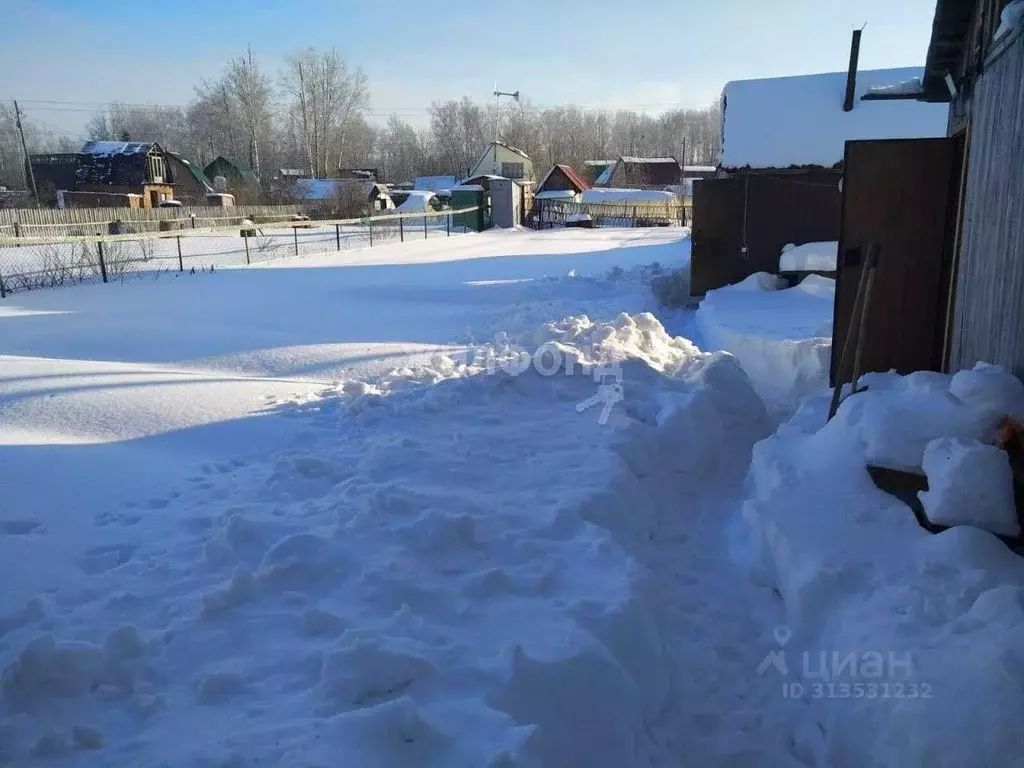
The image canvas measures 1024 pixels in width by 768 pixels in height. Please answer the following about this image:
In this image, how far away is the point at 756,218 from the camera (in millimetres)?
13789

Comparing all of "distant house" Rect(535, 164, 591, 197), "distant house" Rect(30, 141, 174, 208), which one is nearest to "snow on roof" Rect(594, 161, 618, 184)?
"distant house" Rect(535, 164, 591, 197)

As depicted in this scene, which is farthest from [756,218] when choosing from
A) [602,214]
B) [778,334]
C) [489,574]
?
[602,214]

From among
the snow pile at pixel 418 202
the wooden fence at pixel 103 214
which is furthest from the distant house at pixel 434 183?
the wooden fence at pixel 103 214

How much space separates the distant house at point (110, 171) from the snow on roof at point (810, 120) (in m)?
43.8

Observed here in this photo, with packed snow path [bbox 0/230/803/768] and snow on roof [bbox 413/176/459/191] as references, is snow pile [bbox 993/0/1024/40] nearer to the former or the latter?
packed snow path [bbox 0/230/803/768]

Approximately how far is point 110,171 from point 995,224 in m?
57.0

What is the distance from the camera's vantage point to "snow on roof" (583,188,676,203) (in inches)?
1922

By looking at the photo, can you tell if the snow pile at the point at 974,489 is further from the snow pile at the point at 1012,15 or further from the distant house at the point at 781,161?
the distant house at the point at 781,161

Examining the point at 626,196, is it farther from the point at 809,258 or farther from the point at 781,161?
the point at 809,258

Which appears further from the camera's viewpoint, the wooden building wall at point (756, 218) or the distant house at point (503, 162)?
the distant house at point (503, 162)

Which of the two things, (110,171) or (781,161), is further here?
(110,171)

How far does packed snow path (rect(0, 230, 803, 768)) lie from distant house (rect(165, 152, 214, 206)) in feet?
182

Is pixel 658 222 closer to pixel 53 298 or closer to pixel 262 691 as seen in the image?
pixel 53 298

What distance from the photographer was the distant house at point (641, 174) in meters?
65.2
